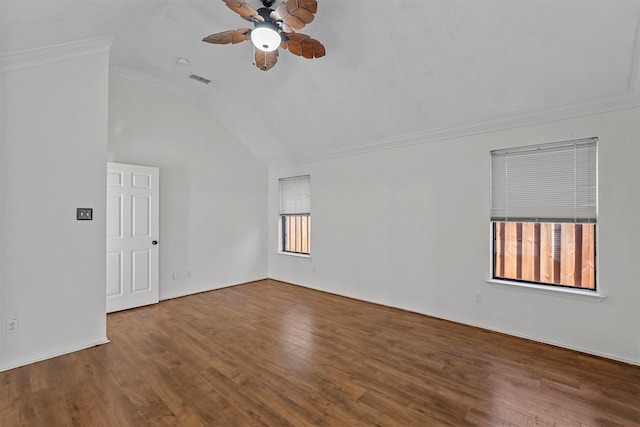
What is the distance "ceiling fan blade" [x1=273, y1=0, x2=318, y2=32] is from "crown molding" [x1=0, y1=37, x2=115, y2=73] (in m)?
2.02

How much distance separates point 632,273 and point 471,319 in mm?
1560

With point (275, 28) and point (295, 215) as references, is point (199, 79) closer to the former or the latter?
point (275, 28)

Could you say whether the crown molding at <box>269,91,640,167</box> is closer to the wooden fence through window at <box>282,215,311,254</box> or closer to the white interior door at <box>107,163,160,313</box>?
the wooden fence through window at <box>282,215,311,254</box>

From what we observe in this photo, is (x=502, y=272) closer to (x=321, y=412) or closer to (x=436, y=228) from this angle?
(x=436, y=228)

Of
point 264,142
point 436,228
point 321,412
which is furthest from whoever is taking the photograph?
point 264,142

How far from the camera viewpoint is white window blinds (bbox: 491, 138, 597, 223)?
3.00 meters

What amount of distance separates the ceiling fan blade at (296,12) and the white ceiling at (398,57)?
0.55 metres

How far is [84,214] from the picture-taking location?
3.08 meters

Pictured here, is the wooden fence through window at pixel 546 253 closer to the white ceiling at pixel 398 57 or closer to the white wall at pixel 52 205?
the white ceiling at pixel 398 57

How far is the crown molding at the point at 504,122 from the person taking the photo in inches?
110

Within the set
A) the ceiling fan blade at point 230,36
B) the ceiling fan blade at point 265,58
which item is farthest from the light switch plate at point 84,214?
the ceiling fan blade at point 265,58

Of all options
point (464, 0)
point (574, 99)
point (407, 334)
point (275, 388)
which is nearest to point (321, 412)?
point (275, 388)

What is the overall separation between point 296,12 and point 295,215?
3.91 metres

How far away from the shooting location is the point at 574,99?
2945 mm
